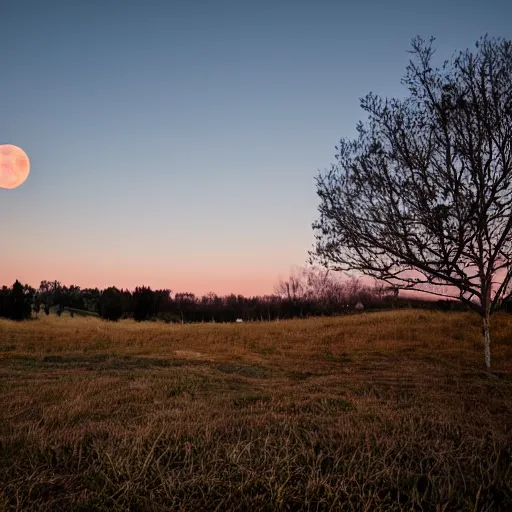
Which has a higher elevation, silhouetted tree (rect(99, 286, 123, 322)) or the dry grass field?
silhouetted tree (rect(99, 286, 123, 322))

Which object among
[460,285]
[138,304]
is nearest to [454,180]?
[460,285]

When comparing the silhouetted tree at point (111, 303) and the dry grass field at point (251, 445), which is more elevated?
the silhouetted tree at point (111, 303)

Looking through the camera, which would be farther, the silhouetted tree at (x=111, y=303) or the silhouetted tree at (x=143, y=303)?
the silhouetted tree at (x=143, y=303)

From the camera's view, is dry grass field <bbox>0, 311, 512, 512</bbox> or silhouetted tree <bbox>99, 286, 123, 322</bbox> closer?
dry grass field <bbox>0, 311, 512, 512</bbox>

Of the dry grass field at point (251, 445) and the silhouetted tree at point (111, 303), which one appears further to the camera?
the silhouetted tree at point (111, 303)

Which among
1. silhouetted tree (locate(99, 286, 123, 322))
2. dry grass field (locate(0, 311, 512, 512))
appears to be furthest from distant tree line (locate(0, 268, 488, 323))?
dry grass field (locate(0, 311, 512, 512))

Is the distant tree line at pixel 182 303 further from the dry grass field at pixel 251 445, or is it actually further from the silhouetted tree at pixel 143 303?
the dry grass field at pixel 251 445

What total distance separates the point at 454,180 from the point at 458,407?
6.98m

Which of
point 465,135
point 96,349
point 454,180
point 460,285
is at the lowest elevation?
point 96,349

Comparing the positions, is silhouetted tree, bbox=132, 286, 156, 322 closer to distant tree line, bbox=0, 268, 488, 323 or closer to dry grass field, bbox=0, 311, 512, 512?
distant tree line, bbox=0, 268, 488, 323

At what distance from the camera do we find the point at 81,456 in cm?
468

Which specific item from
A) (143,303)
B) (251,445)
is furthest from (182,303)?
(251,445)

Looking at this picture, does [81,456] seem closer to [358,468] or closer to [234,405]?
[358,468]

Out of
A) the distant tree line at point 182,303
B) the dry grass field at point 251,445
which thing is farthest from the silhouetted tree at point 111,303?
the dry grass field at point 251,445
